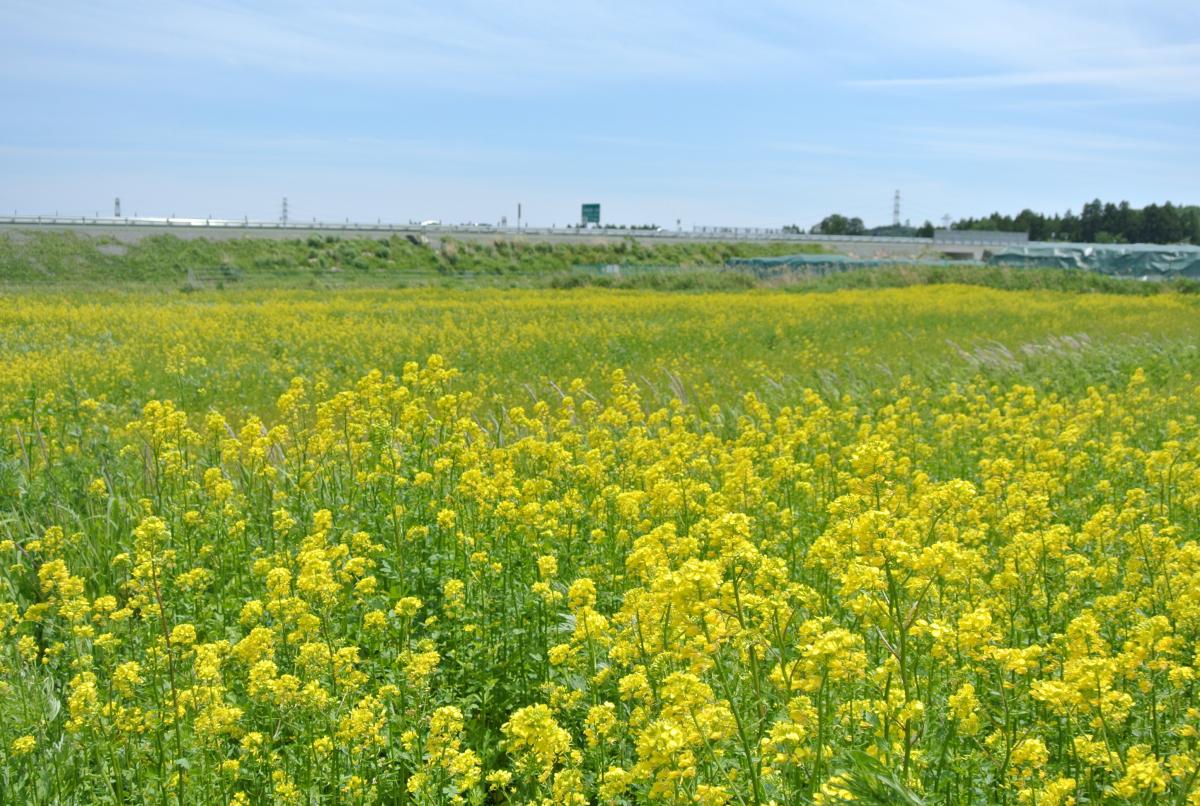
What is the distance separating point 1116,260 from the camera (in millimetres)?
59250

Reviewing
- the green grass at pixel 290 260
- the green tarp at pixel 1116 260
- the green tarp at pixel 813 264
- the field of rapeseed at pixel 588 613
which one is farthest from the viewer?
the green tarp at pixel 1116 260

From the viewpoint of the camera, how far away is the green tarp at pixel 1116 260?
56.7 meters

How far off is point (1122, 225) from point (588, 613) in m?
115

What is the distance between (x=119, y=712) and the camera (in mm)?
3586

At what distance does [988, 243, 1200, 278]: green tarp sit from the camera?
56688 millimetres

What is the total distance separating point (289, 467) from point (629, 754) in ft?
14.2

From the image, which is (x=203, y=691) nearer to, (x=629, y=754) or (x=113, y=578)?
(x=629, y=754)

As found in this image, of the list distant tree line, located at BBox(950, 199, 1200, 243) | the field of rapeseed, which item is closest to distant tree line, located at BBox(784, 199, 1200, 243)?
distant tree line, located at BBox(950, 199, 1200, 243)

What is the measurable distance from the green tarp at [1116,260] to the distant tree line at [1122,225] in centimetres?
4059

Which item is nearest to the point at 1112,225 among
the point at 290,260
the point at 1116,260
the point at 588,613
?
the point at 1116,260

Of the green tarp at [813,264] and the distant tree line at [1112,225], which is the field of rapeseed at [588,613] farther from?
the distant tree line at [1112,225]

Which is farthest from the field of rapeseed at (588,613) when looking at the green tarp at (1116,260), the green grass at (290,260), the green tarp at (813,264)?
the green tarp at (1116,260)

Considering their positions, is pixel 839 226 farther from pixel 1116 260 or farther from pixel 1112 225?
pixel 1116 260

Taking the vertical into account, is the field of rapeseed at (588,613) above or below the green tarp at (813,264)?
below
